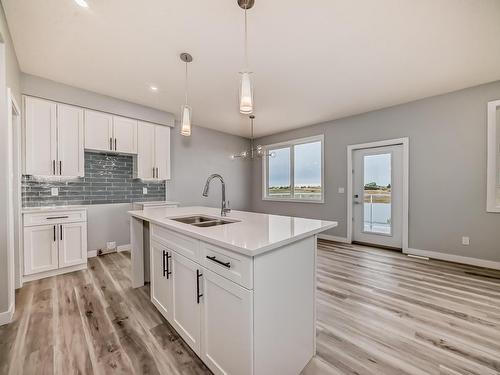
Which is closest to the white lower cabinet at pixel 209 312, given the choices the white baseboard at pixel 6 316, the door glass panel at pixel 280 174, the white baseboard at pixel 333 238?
the white baseboard at pixel 6 316

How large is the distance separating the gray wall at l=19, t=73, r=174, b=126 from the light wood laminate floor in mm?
Result: 2528

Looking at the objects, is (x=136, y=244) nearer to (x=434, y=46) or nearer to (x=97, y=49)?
(x=97, y=49)

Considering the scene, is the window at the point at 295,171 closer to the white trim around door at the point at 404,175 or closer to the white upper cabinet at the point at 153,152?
the white trim around door at the point at 404,175

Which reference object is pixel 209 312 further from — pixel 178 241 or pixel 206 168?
pixel 206 168

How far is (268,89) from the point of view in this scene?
330cm

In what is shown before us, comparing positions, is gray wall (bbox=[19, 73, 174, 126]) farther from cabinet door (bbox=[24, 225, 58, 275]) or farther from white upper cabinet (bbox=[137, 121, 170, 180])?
cabinet door (bbox=[24, 225, 58, 275])

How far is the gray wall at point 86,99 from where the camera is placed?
9.67ft

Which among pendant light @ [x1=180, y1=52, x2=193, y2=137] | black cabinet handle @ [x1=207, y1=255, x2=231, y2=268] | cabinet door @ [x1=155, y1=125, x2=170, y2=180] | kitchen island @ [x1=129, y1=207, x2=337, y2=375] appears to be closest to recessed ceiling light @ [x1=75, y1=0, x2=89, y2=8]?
pendant light @ [x1=180, y1=52, x2=193, y2=137]

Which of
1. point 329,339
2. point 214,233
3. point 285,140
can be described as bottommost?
point 329,339

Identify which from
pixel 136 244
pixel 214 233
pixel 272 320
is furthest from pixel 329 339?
pixel 136 244

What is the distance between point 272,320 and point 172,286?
3.08 ft

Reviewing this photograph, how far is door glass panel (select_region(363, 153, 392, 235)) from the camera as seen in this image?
4031 millimetres

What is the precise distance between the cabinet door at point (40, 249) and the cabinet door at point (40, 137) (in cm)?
78

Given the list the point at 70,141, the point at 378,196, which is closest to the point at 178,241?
the point at 70,141
